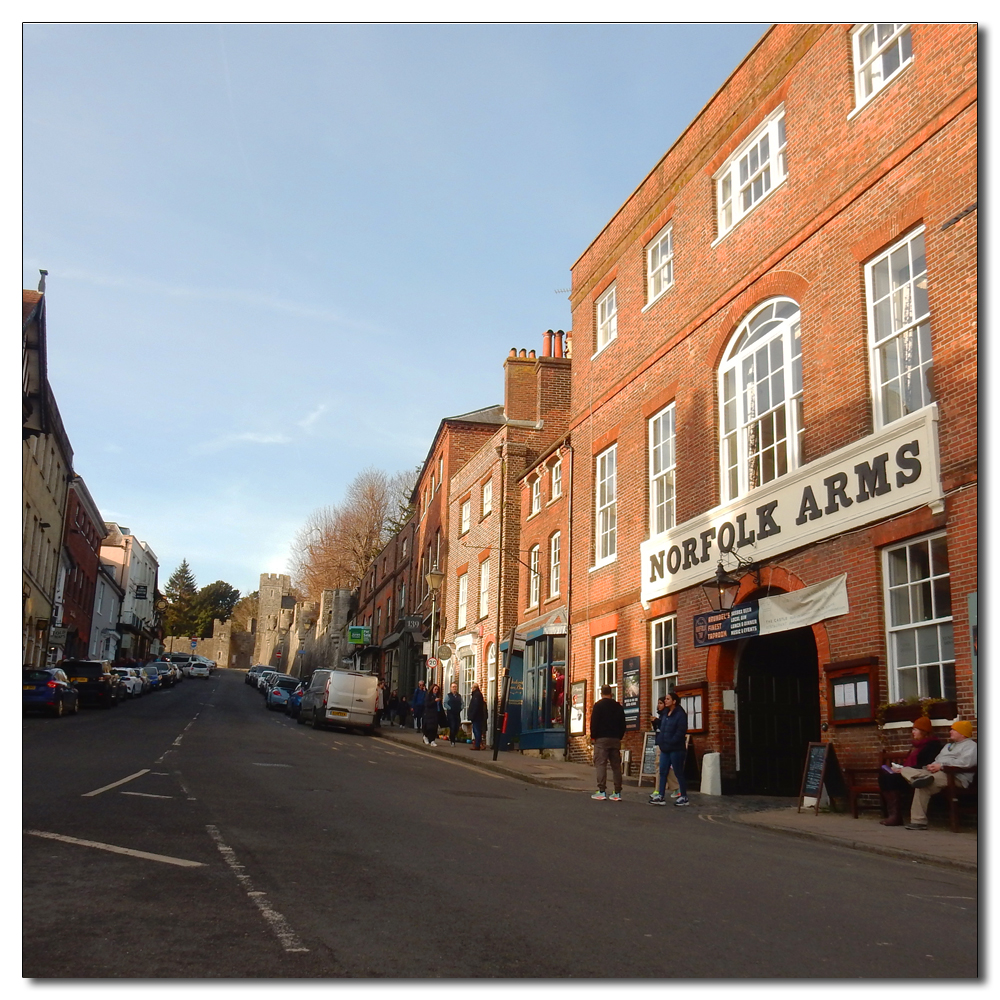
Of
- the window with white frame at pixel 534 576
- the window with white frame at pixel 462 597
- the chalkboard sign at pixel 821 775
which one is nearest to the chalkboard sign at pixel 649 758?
the chalkboard sign at pixel 821 775

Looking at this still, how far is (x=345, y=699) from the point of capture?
32.3 meters

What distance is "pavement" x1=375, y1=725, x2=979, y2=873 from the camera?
10.1 meters

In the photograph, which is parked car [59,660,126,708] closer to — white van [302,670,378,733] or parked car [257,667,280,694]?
white van [302,670,378,733]

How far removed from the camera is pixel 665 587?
19078 millimetres

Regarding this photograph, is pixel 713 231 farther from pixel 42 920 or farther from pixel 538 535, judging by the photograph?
pixel 42 920

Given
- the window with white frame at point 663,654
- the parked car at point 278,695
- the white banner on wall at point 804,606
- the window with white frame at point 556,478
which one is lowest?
the parked car at point 278,695

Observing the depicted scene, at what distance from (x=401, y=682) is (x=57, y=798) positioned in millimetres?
36327

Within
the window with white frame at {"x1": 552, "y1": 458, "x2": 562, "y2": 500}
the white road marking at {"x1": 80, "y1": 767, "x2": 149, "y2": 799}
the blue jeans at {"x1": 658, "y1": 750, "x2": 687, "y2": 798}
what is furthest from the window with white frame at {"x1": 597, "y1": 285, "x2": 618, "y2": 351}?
the white road marking at {"x1": 80, "y1": 767, "x2": 149, "y2": 799}

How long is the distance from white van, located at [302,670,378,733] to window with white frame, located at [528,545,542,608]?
7.44 metres

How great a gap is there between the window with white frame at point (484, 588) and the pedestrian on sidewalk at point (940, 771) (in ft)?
68.1

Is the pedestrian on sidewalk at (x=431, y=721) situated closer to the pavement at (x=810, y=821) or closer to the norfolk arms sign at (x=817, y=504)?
the pavement at (x=810, y=821)

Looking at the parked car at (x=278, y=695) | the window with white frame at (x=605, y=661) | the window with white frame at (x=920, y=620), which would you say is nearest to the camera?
the window with white frame at (x=920, y=620)

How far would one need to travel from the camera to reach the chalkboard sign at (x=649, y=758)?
1786 centimetres

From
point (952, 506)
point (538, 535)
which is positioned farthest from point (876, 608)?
point (538, 535)
